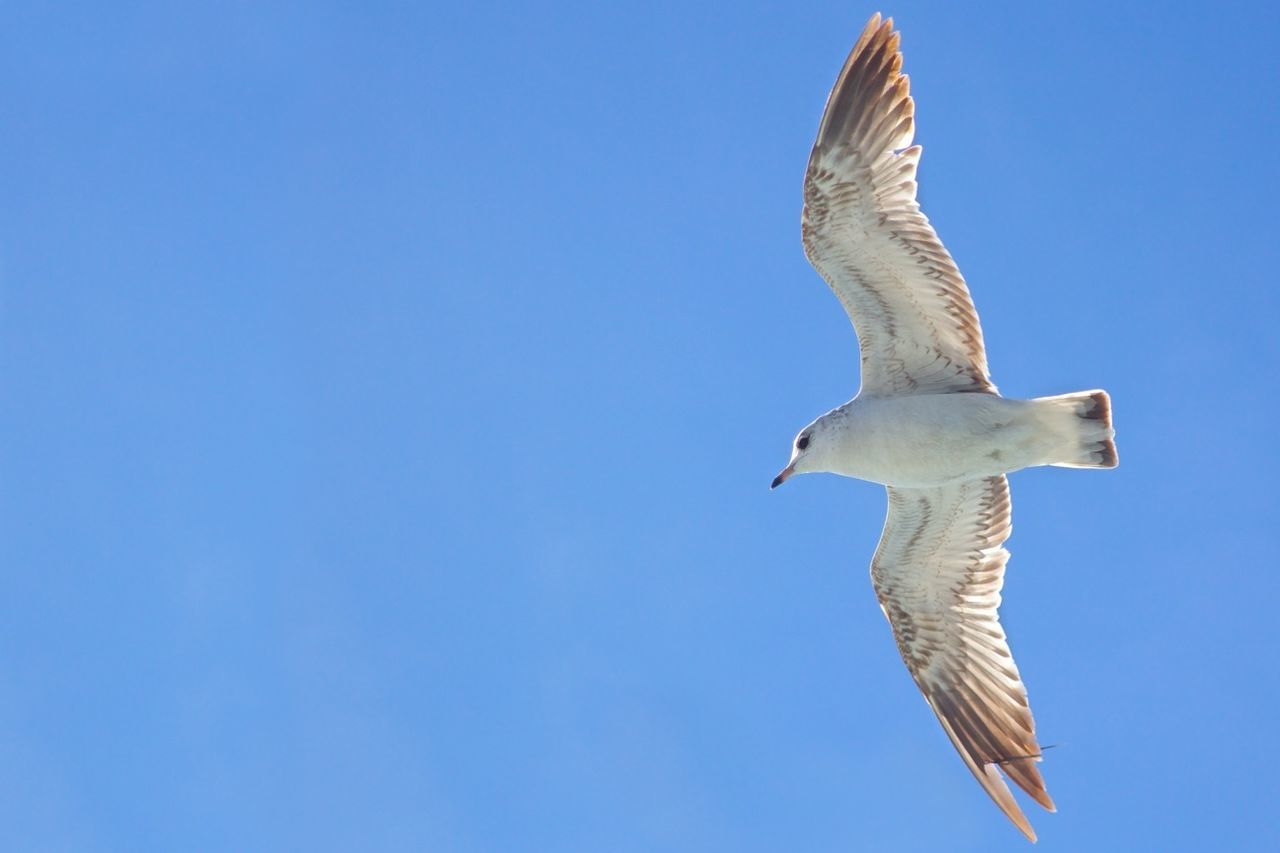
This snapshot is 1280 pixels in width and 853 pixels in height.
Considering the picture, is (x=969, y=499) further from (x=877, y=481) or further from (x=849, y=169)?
(x=849, y=169)

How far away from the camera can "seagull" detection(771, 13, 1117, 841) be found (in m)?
11.5

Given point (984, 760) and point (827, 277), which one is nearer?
point (827, 277)

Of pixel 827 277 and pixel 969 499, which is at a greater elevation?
pixel 827 277

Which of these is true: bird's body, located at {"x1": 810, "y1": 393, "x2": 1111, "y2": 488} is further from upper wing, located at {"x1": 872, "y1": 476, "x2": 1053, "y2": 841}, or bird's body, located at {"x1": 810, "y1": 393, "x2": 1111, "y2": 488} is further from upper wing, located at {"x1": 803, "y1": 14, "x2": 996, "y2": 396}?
upper wing, located at {"x1": 872, "y1": 476, "x2": 1053, "y2": 841}

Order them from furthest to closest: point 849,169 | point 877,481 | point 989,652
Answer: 1. point 989,652
2. point 877,481
3. point 849,169

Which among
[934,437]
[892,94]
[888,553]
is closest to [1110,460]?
[934,437]

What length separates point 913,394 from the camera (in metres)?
12.1

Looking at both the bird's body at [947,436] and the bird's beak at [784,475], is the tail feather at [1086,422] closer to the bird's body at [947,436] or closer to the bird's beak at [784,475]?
the bird's body at [947,436]

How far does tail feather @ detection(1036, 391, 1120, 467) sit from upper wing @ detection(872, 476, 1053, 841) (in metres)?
1.44

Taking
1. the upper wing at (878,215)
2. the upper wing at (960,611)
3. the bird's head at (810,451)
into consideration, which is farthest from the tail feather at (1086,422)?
the bird's head at (810,451)

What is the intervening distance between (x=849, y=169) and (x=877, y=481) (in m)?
2.74

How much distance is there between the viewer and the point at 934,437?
38.6 ft

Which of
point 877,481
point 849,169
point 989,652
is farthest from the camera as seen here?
point 989,652

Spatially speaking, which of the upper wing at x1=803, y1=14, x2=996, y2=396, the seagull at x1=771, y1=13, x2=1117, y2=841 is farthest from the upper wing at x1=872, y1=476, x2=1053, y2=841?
the upper wing at x1=803, y1=14, x2=996, y2=396
